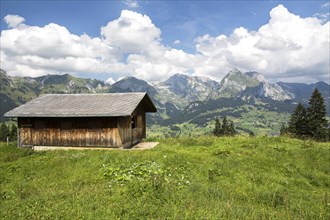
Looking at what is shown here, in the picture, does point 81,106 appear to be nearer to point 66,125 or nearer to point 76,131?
point 66,125

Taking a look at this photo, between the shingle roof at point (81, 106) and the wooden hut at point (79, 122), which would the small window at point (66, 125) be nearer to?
the wooden hut at point (79, 122)

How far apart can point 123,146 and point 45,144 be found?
8452 mm

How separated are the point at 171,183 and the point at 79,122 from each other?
51.7 feet

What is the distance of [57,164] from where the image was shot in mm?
19359

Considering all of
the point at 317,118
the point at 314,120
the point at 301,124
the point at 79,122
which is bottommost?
the point at 301,124

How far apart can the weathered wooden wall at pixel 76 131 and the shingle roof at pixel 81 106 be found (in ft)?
3.11

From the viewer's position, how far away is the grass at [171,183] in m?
10.2

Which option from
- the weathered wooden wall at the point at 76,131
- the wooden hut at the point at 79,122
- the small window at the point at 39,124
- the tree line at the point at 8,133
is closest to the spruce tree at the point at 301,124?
the wooden hut at the point at 79,122

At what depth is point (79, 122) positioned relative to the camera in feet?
86.4

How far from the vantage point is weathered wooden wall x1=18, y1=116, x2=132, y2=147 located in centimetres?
2547

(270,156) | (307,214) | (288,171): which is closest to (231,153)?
(270,156)

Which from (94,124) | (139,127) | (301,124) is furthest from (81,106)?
(301,124)

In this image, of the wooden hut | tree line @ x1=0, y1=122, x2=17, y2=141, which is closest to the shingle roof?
the wooden hut

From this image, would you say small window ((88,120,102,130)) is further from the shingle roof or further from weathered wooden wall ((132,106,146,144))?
weathered wooden wall ((132,106,146,144))
